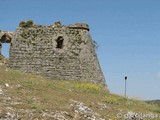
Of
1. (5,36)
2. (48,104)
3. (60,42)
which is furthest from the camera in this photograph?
(5,36)

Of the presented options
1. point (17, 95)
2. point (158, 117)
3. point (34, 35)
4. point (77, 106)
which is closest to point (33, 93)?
point (17, 95)

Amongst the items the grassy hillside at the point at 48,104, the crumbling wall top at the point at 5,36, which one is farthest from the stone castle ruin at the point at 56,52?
the grassy hillside at the point at 48,104

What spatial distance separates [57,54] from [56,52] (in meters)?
0.21

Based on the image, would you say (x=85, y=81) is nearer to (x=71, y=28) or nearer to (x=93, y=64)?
(x=93, y=64)

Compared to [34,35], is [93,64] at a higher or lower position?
lower

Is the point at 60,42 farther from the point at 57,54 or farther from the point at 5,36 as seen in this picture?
the point at 5,36

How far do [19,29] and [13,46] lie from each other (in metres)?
1.81

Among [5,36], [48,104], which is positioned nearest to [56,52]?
[5,36]

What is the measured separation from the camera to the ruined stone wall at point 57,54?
32500mm

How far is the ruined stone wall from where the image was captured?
32500 millimetres

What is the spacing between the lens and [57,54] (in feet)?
108

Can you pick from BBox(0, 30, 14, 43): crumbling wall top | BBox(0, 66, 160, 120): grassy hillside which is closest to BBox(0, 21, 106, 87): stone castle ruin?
Result: BBox(0, 30, 14, 43): crumbling wall top

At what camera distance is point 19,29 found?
34656 millimetres

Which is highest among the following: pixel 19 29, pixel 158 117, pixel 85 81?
pixel 19 29
